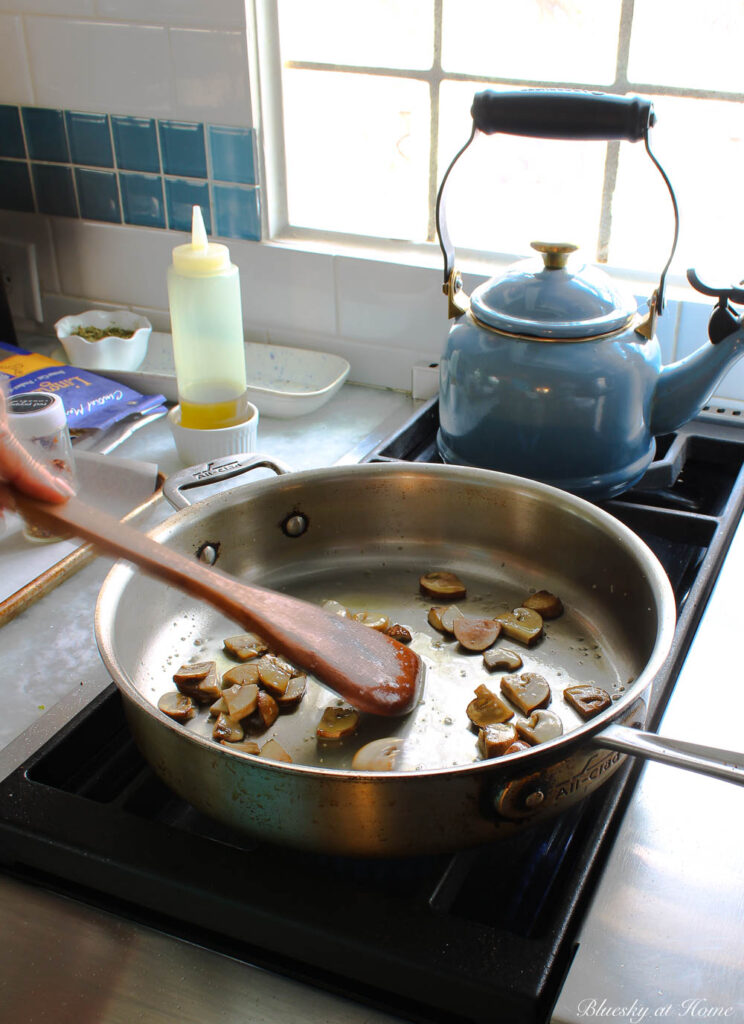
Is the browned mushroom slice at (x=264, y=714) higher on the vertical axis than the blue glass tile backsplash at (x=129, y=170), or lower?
lower

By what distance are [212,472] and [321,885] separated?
403 millimetres

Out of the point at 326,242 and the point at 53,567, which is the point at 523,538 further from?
the point at 326,242

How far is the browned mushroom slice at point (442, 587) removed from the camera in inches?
29.3

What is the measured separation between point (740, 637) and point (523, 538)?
0.60ft

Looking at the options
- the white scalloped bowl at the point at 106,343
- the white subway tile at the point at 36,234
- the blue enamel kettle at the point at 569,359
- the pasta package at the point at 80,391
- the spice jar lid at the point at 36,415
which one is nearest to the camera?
the blue enamel kettle at the point at 569,359

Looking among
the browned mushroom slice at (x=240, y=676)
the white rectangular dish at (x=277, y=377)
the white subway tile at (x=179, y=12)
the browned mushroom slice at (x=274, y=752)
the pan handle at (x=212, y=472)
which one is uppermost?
the white subway tile at (x=179, y=12)

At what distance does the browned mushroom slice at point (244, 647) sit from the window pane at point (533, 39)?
27.1 inches

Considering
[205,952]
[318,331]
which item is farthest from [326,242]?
[205,952]

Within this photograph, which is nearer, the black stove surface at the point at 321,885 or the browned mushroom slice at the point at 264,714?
the black stove surface at the point at 321,885

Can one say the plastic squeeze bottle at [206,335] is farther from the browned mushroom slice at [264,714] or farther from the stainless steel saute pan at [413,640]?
the browned mushroom slice at [264,714]

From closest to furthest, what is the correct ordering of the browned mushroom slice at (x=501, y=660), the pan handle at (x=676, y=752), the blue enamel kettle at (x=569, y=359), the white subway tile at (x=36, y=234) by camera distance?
the pan handle at (x=676, y=752)
the browned mushroom slice at (x=501, y=660)
the blue enamel kettle at (x=569, y=359)
the white subway tile at (x=36, y=234)

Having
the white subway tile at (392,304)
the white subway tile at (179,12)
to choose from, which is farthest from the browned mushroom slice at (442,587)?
the white subway tile at (179,12)

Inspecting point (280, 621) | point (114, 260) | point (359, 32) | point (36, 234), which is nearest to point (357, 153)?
point (359, 32)

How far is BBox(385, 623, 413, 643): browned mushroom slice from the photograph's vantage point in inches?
26.9
